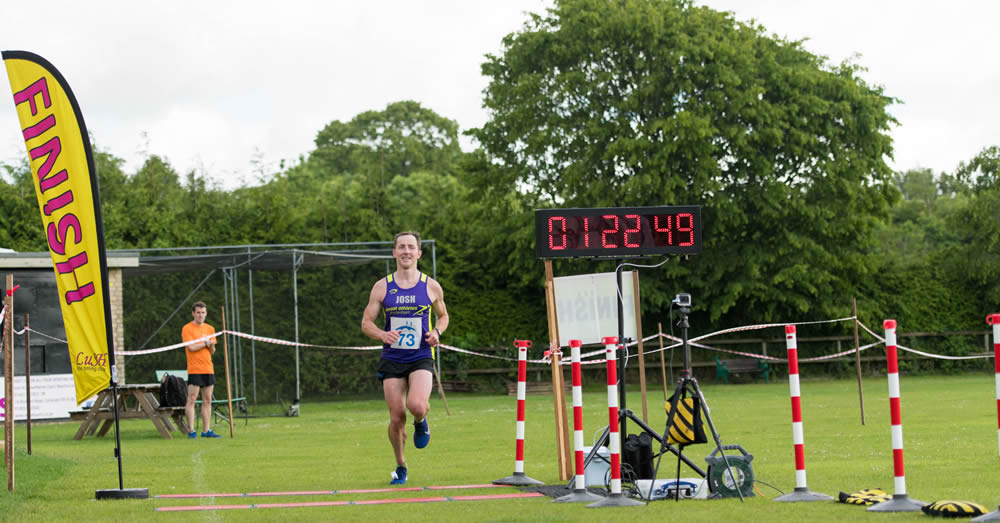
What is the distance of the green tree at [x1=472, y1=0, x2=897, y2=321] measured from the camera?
32969 millimetres

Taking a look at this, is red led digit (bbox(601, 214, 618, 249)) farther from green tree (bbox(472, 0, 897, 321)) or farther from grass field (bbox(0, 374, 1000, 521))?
green tree (bbox(472, 0, 897, 321))

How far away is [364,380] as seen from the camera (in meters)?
31.6

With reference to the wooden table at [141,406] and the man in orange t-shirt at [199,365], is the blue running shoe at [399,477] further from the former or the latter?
the wooden table at [141,406]

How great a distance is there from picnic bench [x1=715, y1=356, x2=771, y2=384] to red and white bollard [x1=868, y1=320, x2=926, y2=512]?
26.0 metres

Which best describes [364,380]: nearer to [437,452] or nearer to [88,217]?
[437,452]

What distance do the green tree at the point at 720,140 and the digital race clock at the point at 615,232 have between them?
2246 centimetres

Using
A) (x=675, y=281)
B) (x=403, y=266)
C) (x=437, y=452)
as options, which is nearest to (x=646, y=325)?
(x=675, y=281)

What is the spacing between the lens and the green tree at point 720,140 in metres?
33.0

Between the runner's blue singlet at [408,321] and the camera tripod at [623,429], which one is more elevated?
the runner's blue singlet at [408,321]

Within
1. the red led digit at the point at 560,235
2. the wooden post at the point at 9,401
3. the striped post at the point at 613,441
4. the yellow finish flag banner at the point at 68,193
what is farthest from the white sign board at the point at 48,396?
the striped post at the point at 613,441

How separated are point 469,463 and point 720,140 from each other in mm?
23781

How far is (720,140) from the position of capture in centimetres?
3400

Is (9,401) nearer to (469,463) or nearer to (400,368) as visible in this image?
(400,368)

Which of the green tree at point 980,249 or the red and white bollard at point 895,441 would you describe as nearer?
the red and white bollard at point 895,441
